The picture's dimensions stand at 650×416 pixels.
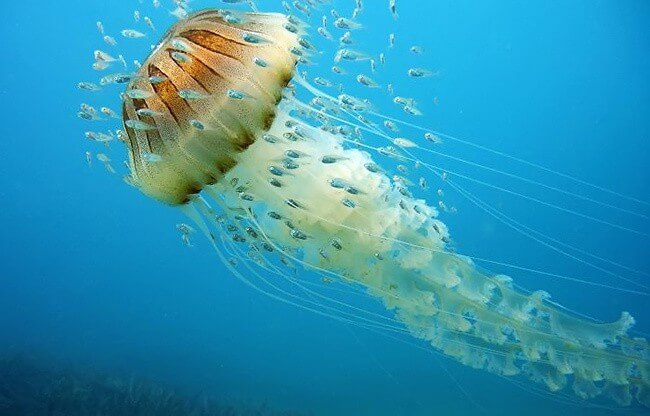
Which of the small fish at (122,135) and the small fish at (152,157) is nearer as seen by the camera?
the small fish at (152,157)

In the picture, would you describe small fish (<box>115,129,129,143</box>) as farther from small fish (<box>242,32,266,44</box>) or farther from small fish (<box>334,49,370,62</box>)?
small fish (<box>334,49,370,62</box>)

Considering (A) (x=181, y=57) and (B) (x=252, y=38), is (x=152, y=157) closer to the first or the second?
(A) (x=181, y=57)

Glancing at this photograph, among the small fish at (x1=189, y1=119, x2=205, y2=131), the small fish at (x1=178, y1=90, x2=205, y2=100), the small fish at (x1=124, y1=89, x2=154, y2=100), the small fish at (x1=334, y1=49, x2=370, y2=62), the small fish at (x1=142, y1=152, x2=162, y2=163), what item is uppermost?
the small fish at (x1=334, y1=49, x2=370, y2=62)

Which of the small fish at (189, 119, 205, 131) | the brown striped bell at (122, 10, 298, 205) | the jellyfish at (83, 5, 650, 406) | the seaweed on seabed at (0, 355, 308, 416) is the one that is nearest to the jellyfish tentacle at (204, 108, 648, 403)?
the jellyfish at (83, 5, 650, 406)

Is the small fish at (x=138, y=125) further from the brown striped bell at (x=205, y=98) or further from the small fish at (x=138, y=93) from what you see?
the small fish at (x=138, y=93)

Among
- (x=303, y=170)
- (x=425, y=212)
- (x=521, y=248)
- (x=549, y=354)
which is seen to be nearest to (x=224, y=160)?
(x=303, y=170)

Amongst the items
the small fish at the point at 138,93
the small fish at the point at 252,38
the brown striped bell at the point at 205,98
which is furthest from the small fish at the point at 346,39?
the small fish at the point at 138,93

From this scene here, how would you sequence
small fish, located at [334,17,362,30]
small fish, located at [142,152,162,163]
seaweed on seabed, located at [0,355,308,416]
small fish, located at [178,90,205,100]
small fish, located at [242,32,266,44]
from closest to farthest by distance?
small fish, located at [178,90,205,100] → small fish, located at [242,32,266,44] → small fish, located at [142,152,162,163] → small fish, located at [334,17,362,30] → seaweed on seabed, located at [0,355,308,416]

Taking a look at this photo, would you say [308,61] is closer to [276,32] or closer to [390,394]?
[276,32]
